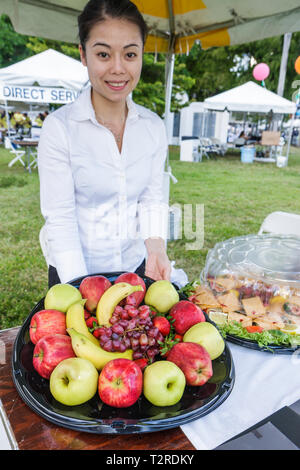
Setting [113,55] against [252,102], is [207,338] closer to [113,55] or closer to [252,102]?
[113,55]

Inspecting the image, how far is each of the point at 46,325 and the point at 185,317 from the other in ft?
1.39

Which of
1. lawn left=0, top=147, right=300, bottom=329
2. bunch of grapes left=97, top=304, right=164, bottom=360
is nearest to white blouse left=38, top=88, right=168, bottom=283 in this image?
bunch of grapes left=97, top=304, right=164, bottom=360

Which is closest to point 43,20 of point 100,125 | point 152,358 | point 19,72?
point 100,125

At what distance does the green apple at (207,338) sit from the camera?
1.03 meters

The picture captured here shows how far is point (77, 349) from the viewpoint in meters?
0.94

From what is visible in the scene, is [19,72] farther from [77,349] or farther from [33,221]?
[77,349]

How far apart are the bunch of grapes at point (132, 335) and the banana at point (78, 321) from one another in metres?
0.03

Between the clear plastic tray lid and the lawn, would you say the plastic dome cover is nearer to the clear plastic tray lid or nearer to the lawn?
the clear plastic tray lid

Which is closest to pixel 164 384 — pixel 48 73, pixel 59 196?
pixel 59 196

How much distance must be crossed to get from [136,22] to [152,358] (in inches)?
49.1

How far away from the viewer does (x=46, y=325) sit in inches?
41.1

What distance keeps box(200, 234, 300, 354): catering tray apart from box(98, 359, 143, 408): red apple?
531 millimetres

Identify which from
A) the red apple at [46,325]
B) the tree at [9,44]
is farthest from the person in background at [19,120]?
the red apple at [46,325]
